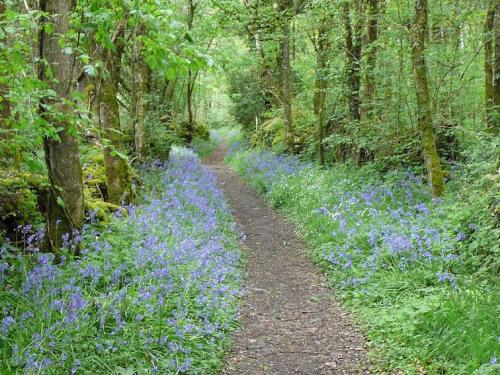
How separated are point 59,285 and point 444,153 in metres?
10.2

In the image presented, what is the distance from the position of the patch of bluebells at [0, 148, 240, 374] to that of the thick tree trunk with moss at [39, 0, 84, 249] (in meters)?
0.30

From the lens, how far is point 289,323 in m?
5.94

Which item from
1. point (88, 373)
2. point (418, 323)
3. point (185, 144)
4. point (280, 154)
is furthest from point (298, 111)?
point (88, 373)

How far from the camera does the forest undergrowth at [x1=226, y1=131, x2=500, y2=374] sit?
4.46 meters

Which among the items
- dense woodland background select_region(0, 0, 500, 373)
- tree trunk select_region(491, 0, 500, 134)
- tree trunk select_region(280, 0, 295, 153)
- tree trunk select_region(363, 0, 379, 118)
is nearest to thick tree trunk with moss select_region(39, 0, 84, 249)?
dense woodland background select_region(0, 0, 500, 373)

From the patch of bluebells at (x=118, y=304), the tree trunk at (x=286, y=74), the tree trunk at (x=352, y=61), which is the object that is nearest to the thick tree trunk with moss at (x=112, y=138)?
the patch of bluebells at (x=118, y=304)

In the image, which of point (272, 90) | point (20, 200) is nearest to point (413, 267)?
point (20, 200)

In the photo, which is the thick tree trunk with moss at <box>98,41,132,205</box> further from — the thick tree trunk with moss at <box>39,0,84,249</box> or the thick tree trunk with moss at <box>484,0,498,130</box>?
the thick tree trunk with moss at <box>484,0,498,130</box>

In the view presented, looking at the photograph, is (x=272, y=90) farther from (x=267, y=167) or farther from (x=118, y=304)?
(x=118, y=304)

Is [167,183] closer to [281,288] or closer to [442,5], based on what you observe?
[281,288]

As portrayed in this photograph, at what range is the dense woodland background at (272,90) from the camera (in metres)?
4.29

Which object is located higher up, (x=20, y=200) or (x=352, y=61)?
(x=352, y=61)

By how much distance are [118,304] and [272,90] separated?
16611mm

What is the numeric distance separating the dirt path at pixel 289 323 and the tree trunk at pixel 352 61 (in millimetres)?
5752
